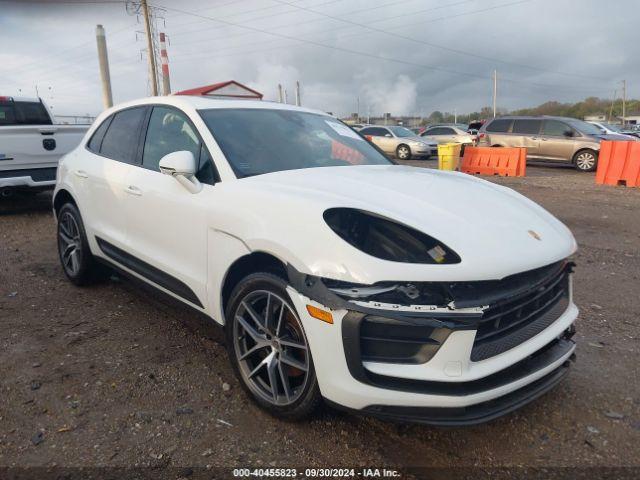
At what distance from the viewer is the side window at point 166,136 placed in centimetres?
327

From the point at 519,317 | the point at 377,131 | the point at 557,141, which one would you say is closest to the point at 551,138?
the point at 557,141

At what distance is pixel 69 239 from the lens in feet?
15.5

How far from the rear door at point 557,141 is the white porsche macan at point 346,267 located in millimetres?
14693

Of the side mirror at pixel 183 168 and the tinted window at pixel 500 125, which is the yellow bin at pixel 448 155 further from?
the side mirror at pixel 183 168

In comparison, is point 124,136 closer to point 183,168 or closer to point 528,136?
point 183,168

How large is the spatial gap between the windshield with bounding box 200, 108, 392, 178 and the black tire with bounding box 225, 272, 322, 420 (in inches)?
29.0

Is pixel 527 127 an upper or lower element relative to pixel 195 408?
upper

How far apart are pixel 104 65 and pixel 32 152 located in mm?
23827

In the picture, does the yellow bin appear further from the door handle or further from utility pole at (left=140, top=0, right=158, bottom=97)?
utility pole at (left=140, top=0, right=158, bottom=97)

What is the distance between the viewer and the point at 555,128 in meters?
16.3

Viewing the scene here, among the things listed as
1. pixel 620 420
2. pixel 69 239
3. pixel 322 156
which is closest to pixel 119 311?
pixel 69 239

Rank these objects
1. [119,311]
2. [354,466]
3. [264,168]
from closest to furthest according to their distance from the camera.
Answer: [354,466] < [264,168] < [119,311]

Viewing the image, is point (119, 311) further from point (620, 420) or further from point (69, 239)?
point (620, 420)

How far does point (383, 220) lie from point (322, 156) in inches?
47.7
